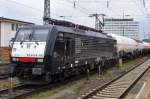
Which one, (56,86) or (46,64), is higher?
(46,64)

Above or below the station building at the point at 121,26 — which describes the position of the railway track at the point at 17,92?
below

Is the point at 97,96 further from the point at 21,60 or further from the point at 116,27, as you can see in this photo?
the point at 116,27

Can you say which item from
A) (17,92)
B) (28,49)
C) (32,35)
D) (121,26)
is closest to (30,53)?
(28,49)

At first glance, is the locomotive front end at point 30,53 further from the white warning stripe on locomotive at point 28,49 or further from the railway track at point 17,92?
the railway track at point 17,92

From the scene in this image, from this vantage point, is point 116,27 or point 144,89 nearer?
point 144,89

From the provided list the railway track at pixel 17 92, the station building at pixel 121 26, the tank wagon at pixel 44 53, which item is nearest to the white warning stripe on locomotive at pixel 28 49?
the tank wagon at pixel 44 53

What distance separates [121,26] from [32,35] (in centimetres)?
7940

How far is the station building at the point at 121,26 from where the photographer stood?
91.0 meters

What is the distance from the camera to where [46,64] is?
15.8 m

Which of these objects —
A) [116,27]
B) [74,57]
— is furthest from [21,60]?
[116,27]

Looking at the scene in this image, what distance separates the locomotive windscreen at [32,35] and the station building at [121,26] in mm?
66359

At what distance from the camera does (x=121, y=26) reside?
95062 mm

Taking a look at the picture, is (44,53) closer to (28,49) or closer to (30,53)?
(30,53)

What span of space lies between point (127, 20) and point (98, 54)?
71.4 metres
